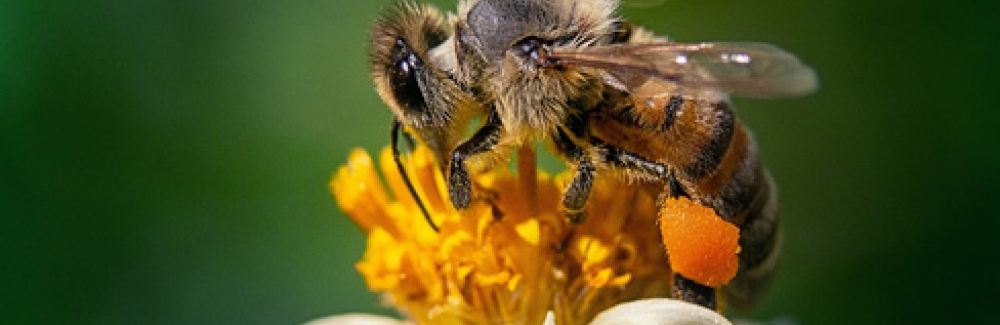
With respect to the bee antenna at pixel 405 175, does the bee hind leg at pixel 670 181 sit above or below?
below

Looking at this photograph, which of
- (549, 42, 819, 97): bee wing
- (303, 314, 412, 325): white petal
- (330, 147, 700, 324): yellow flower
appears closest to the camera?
(549, 42, 819, 97): bee wing

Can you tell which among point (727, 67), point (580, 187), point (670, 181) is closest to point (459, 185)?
point (580, 187)

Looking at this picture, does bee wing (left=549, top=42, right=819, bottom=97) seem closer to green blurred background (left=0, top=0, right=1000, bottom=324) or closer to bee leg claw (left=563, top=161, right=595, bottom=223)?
bee leg claw (left=563, top=161, right=595, bottom=223)

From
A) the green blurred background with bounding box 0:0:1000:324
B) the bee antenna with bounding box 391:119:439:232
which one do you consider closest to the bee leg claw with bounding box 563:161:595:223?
the bee antenna with bounding box 391:119:439:232

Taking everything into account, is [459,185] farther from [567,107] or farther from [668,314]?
[668,314]

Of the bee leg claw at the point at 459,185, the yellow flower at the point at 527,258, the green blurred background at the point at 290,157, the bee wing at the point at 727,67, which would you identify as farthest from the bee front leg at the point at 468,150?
the green blurred background at the point at 290,157

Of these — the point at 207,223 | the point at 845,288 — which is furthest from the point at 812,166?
the point at 207,223

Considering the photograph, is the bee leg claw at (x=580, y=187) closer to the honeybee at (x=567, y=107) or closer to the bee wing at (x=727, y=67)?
the honeybee at (x=567, y=107)
